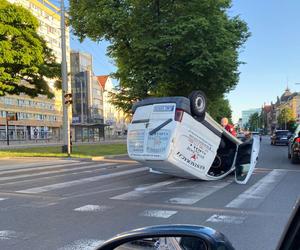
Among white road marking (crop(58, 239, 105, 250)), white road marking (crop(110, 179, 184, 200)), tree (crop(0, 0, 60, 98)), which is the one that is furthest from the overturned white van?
tree (crop(0, 0, 60, 98))

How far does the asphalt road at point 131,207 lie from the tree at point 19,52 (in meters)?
14.7

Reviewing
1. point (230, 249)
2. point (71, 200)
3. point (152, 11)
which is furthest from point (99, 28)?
point (230, 249)

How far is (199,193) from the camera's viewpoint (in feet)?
30.9

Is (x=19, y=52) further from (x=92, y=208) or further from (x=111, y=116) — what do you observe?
(x=111, y=116)

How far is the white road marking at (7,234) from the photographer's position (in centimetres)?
581

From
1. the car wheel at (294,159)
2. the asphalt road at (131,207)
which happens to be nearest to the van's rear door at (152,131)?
the asphalt road at (131,207)

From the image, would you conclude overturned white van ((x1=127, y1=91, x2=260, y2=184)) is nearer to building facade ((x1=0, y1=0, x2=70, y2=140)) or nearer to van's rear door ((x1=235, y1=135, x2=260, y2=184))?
van's rear door ((x1=235, y1=135, x2=260, y2=184))

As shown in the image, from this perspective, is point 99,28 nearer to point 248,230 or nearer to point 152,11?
point 152,11

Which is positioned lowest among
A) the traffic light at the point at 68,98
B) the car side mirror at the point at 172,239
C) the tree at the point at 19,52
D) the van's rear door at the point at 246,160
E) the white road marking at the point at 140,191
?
the white road marking at the point at 140,191

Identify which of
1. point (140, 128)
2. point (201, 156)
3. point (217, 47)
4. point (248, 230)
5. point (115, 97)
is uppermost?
point (217, 47)

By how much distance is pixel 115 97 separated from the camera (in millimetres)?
32562

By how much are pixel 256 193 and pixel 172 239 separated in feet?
26.5

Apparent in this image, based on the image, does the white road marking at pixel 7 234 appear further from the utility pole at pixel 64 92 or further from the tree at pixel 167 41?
the tree at pixel 167 41

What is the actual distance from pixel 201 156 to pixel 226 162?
5.93ft
